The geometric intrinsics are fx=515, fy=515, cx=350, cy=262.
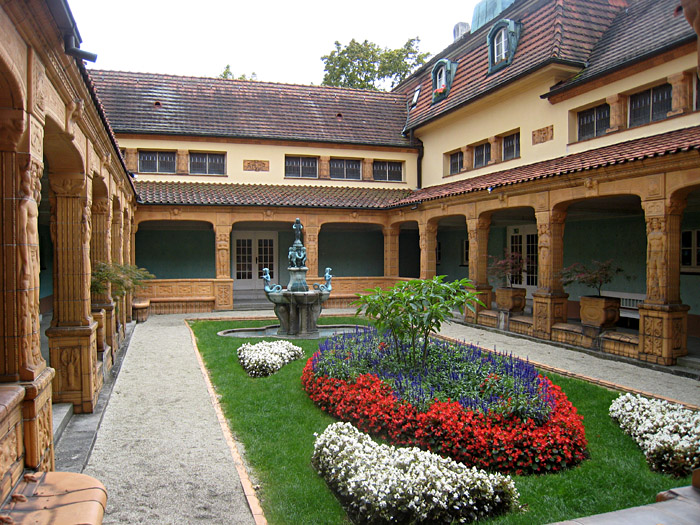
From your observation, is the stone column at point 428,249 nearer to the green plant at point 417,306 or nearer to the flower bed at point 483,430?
the green plant at point 417,306

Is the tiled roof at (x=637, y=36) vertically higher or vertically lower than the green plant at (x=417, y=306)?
higher

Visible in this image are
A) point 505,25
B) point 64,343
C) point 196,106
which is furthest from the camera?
point 196,106

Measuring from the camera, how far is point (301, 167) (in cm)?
1991

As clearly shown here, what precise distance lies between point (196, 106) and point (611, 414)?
17.8 m

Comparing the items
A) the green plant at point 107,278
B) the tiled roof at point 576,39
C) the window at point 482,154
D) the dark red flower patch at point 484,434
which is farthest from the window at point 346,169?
the dark red flower patch at point 484,434

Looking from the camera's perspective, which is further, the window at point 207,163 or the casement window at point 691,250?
the window at point 207,163

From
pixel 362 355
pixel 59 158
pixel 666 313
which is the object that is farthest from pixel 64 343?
pixel 666 313

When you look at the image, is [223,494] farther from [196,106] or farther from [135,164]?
[196,106]

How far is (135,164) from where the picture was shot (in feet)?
59.6

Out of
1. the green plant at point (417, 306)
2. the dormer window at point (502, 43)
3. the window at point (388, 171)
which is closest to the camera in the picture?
the green plant at point (417, 306)

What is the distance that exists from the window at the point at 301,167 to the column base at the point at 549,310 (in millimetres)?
10740

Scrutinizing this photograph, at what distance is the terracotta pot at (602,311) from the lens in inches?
414

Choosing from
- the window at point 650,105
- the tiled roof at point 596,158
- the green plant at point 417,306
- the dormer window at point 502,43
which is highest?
the dormer window at point 502,43

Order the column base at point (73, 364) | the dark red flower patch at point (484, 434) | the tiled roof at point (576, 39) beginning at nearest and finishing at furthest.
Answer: the dark red flower patch at point (484, 434), the column base at point (73, 364), the tiled roof at point (576, 39)
